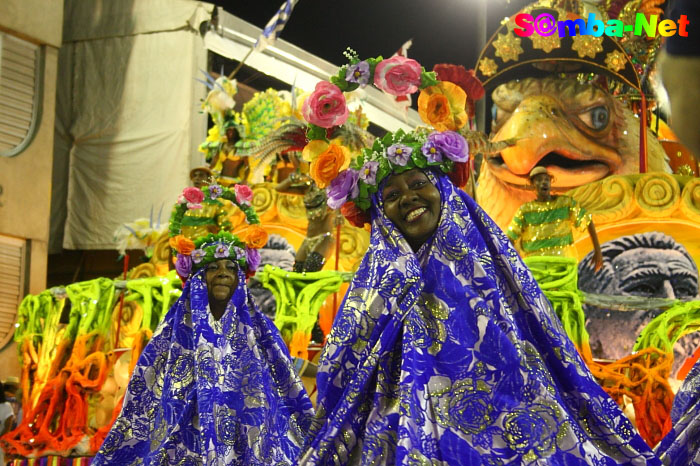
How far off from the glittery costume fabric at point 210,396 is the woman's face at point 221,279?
1.5 inches

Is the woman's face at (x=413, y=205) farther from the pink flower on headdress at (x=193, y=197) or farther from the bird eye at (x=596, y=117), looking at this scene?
the bird eye at (x=596, y=117)

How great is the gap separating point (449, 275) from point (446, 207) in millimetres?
266

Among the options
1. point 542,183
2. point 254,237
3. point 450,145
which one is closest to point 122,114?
point 542,183

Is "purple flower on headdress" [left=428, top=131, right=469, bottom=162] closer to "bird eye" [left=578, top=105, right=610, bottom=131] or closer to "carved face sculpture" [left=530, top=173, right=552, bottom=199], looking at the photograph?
"carved face sculpture" [left=530, top=173, right=552, bottom=199]

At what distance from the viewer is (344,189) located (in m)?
3.16

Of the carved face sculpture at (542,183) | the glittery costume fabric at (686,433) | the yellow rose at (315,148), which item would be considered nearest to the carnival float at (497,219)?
the yellow rose at (315,148)

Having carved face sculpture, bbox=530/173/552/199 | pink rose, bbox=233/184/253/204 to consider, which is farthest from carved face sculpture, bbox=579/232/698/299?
pink rose, bbox=233/184/253/204

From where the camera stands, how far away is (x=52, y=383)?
267 inches

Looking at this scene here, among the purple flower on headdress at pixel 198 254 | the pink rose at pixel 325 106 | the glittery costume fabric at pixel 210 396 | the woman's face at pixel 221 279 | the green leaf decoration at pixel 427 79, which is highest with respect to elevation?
the green leaf decoration at pixel 427 79

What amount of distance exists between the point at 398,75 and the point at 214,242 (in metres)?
2.08

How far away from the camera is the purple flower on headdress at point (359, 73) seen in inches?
129

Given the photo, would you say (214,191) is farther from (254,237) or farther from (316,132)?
(316,132)

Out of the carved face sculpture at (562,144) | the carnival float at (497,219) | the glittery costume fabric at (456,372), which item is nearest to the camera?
the glittery costume fabric at (456,372)

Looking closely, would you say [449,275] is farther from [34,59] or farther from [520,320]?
[34,59]
